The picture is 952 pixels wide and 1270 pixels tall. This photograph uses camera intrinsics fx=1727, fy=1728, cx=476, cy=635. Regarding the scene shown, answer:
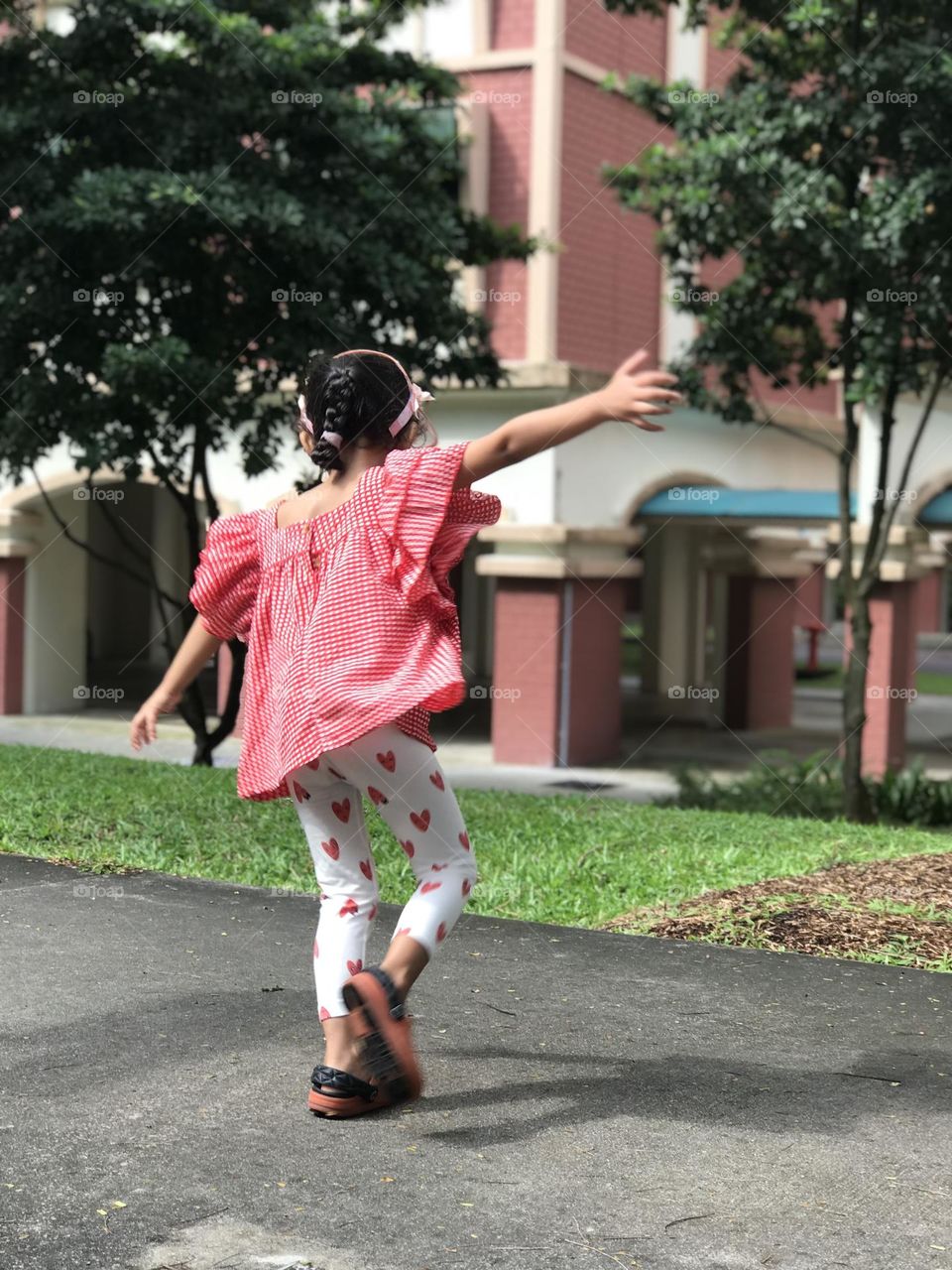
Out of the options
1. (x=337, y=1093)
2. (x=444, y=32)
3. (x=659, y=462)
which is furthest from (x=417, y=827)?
(x=444, y=32)

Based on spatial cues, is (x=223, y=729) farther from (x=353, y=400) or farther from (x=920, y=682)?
(x=920, y=682)

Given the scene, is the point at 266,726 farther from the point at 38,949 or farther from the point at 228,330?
the point at 228,330

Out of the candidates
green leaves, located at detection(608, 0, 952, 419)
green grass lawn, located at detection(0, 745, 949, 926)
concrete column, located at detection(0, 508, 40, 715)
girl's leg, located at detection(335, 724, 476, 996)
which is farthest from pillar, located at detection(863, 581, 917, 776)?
girl's leg, located at detection(335, 724, 476, 996)

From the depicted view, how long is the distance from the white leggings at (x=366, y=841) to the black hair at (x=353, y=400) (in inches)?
26.4

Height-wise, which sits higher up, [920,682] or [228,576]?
[228,576]

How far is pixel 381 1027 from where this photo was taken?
359cm

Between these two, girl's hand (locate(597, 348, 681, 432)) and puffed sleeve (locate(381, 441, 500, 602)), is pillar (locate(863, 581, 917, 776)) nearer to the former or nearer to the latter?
puffed sleeve (locate(381, 441, 500, 602))

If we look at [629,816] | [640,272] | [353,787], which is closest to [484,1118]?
[353,787]

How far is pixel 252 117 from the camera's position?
11375mm

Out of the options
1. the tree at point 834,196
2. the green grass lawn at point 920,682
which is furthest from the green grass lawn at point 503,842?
the green grass lawn at point 920,682

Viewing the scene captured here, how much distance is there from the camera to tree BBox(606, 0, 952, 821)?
11.0 m

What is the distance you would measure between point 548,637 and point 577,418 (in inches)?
571

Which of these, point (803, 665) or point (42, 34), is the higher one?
point (42, 34)

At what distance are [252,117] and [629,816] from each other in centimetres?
553
